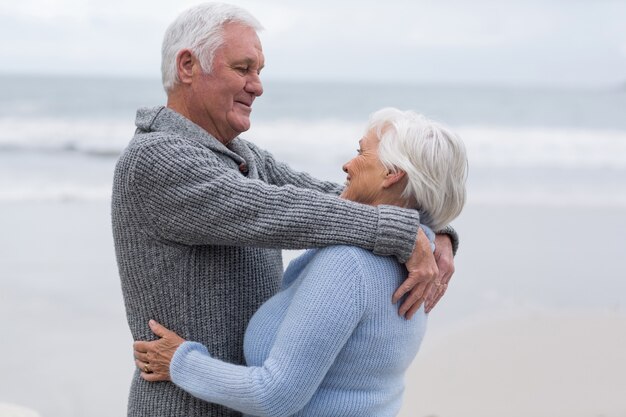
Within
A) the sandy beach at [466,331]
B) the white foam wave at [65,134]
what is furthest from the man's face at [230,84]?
the white foam wave at [65,134]

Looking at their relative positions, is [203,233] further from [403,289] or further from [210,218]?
[403,289]

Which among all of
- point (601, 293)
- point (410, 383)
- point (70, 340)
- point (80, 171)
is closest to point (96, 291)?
point (70, 340)

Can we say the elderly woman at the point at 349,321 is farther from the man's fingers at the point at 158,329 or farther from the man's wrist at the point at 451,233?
the man's wrist at the point at 451,233

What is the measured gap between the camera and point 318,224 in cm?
159

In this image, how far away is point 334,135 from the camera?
1609 cm

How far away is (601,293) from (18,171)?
7.62m

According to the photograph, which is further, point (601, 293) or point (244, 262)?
point (601, 293)

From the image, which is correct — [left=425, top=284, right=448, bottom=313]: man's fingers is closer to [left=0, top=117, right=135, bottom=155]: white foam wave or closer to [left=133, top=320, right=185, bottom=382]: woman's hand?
[left=133, top=320, right=185, bottom=382]: woman's hand

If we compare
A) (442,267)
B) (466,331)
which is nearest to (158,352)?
(442,267)

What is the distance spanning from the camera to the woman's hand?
5.74ft

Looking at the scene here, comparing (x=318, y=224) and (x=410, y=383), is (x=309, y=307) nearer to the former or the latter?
(x=318, y=224)

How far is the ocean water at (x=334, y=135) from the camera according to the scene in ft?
31.5

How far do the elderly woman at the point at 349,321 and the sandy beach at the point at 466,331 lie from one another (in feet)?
7.61

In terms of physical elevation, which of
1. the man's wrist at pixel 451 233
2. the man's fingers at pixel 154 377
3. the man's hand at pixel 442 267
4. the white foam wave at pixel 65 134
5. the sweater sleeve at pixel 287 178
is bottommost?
the man's fingers at pixel 154 377
